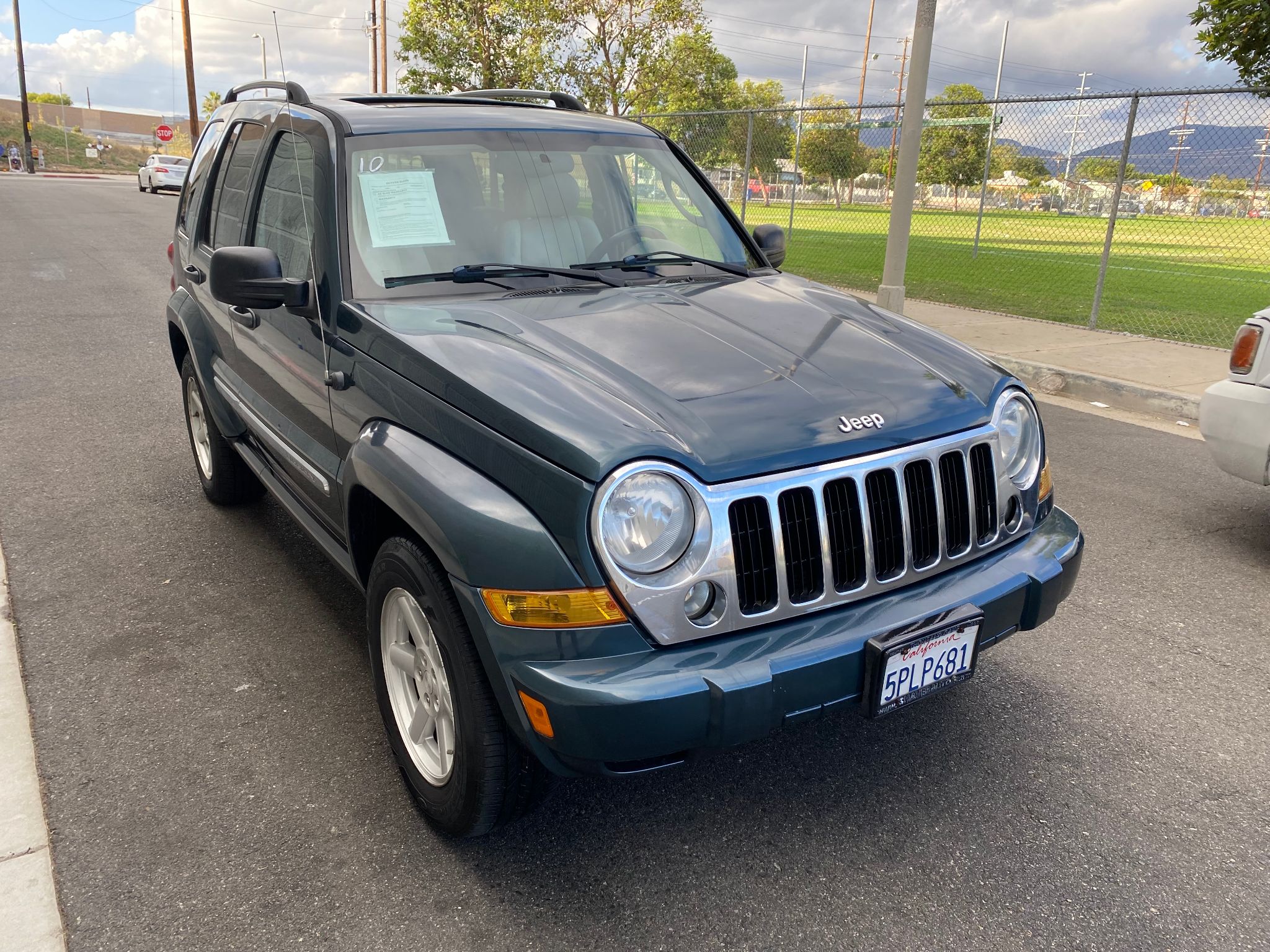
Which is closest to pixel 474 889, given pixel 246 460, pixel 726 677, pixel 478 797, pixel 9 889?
pixel 478 797

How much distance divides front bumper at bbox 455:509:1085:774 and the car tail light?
2.97 m

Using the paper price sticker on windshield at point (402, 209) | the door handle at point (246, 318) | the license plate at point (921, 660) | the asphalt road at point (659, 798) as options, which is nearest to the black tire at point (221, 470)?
the asphalt road at point (659, 798)

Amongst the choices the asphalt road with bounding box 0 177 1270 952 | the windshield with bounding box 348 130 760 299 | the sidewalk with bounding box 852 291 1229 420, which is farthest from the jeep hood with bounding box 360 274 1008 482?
the sidewalk with bounding box 852 291 1229 420

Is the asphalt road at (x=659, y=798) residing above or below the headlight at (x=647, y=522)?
below

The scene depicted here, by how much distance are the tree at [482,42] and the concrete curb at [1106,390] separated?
17.9 m

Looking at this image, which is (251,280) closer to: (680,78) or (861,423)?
(861,423)

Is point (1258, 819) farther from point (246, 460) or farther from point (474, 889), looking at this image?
point (246, 460)

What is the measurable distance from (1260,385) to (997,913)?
305 centimetres

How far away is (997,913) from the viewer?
2.40 metres

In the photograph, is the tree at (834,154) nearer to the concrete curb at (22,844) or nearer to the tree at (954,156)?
the tree at (954,156)

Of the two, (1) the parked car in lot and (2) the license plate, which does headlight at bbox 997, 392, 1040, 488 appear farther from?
(2) the license plate

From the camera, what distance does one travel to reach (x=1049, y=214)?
1956 cm

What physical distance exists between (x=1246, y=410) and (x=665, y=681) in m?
3.51

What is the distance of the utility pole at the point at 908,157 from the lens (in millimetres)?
9023
